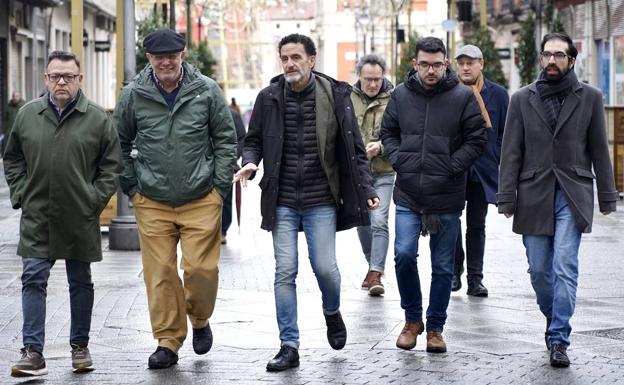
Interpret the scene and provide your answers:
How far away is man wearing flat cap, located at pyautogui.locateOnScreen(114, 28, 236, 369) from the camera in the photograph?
8.85m

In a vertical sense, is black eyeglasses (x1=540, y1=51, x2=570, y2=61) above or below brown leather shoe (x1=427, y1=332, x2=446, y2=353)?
above

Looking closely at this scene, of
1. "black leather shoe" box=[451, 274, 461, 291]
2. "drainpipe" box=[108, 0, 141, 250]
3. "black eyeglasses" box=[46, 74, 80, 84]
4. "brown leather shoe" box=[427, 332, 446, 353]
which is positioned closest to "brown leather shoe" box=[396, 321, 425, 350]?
"brown leather shoe" box=[427, 332, 446, 353]

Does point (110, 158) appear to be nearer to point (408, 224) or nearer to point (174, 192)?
point (174, 192)

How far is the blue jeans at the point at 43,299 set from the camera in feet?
28.3

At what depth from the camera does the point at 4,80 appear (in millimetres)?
45594

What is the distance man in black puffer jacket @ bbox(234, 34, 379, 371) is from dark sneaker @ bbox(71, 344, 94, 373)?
1.07 meters

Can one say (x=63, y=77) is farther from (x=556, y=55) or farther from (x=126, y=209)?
(x=126, y=209)

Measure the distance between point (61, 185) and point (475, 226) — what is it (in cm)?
428

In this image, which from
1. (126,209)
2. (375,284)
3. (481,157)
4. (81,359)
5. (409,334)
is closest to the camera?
(81,359)

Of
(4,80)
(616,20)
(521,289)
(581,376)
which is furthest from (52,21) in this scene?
(581,376)

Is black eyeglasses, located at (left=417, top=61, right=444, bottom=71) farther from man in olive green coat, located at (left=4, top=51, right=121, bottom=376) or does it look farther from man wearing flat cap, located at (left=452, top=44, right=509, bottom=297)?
man wearing flat cap, located at (left=452, top=44, right=509, bottom=297)

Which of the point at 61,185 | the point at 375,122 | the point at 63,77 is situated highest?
the point at 63,77

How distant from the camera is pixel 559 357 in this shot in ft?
28.7

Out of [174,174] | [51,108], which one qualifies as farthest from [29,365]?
[51,108]
